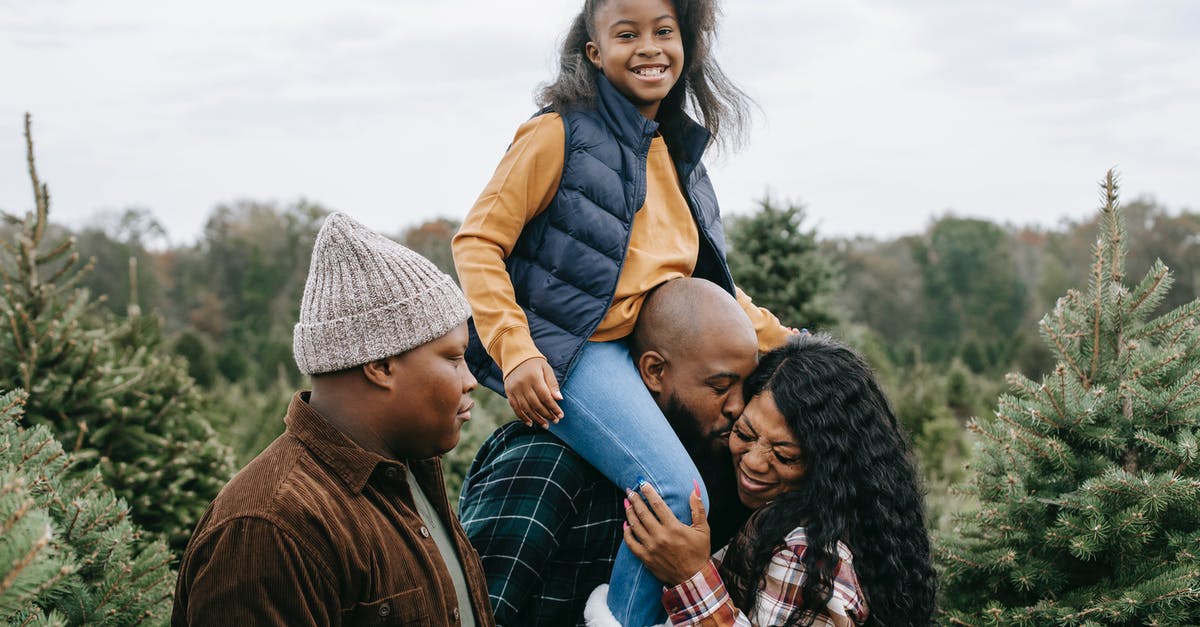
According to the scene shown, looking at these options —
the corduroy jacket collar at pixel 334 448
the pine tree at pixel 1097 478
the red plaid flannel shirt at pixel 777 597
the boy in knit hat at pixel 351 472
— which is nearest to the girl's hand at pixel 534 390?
the boy in knit hat at pixel 351 472

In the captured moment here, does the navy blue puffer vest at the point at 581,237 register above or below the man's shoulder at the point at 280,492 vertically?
above

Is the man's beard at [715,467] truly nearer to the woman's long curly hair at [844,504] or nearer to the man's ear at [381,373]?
the woman's long curly hair at [844,504]

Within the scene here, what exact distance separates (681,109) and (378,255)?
6.42ft

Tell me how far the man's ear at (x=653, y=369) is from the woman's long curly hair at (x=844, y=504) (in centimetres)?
33

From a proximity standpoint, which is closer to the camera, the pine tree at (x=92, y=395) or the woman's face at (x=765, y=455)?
the woman's face at (x=765, y=455)

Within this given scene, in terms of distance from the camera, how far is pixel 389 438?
7.09 feet

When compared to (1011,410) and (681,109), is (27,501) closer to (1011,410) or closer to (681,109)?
(681,109)

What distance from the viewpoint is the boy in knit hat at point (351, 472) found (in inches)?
71.6

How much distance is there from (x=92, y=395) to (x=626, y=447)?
3337mm

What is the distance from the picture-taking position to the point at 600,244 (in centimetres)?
312

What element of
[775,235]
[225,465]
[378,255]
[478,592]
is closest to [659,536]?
[478,592]

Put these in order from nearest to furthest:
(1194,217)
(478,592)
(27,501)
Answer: (27,501) < (478,592) < (1194,217)

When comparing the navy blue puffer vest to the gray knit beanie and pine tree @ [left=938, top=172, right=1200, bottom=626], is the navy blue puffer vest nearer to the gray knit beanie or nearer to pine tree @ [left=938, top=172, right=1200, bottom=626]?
the gray knit beanie

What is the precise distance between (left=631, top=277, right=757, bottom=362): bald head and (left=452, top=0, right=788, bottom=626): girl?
0.08 metres
